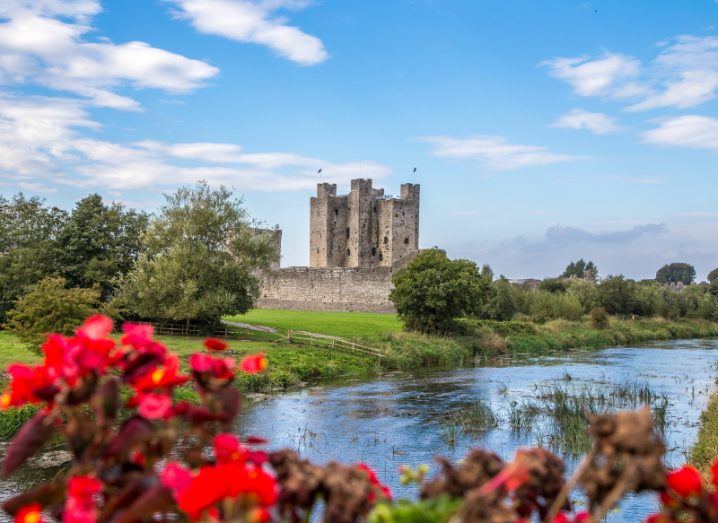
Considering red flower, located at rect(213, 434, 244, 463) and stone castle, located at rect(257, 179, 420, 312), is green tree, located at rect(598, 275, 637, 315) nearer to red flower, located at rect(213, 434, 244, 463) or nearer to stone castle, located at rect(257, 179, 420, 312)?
stone castle, located at rect(257, 179, 420, 312)

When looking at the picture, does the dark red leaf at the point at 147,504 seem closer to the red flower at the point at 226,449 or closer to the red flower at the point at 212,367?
the red flower at the point at 226,449

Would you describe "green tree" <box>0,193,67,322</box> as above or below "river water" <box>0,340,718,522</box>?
above

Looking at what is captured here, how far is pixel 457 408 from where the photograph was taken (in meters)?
22.1

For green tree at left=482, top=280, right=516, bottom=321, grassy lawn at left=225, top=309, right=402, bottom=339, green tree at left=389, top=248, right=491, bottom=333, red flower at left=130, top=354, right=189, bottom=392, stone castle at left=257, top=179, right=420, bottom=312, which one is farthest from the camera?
stone castle at left=257, top=179, right=420, bottom=312

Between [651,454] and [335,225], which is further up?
[335,225]

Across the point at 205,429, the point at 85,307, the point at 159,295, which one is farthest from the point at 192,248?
the point at 205,429

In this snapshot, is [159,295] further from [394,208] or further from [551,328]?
[394,208]

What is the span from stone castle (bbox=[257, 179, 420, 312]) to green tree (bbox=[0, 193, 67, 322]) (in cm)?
2249

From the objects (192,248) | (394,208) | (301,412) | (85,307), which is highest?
(394,208)

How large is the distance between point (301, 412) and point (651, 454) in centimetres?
2019

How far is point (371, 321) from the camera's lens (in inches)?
1890

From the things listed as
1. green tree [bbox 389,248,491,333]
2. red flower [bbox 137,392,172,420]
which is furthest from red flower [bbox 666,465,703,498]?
green tree [bbox 389,248,491,333]

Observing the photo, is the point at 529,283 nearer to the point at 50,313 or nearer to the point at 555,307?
the point at 555,307

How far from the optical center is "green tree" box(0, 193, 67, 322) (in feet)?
119
